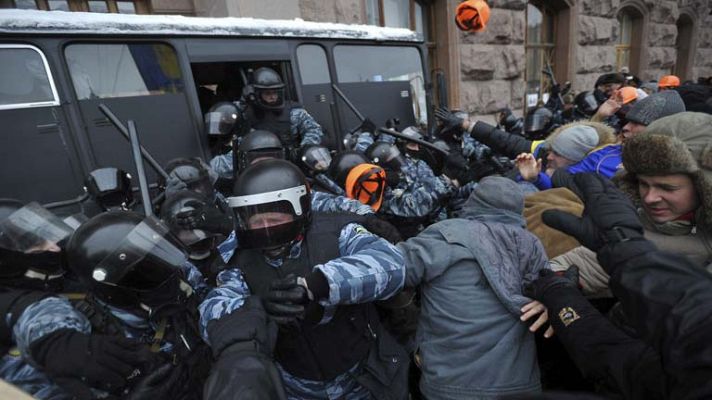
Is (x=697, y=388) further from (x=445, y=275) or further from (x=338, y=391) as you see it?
(x=338, y=391)

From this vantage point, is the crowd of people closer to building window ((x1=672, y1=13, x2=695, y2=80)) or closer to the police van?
the police van

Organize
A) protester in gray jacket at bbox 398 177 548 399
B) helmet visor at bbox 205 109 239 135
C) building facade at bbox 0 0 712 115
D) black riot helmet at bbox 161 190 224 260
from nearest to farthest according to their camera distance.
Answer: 1. protester in gray jacket at bbox 398 177 548 399
2. black riot helmet at bbox 161 190 224 260
3. helmet visor at bbox 205 109 239 135
4. building facade at bbox 0 0 712 115

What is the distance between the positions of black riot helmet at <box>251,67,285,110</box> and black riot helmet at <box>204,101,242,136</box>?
1.17ft

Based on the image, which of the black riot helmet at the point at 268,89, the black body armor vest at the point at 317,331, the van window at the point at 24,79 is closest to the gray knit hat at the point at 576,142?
the black body armor vest at the point at 317,331

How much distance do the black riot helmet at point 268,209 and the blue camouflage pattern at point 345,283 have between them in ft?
0.38

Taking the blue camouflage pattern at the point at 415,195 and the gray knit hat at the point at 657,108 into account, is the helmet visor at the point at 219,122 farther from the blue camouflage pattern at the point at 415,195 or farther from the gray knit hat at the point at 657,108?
the gray knit hat at the point at 657,108

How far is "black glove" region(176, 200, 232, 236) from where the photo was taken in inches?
89.1

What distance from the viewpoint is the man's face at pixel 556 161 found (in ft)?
7.93

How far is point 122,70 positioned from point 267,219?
234 cm

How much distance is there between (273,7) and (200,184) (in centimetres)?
337

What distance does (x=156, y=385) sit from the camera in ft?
4.37

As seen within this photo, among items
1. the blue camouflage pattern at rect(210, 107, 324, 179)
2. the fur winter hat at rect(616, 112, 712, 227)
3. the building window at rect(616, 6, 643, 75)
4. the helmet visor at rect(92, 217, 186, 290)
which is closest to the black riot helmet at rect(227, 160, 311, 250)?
the helmet visor at rect(92, 217, 186, 290)

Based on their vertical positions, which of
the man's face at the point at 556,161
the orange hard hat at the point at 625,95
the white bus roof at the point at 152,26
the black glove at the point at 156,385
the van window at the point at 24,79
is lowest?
the black glove at the point at 156,385

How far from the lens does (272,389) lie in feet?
3.22
